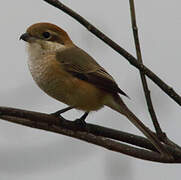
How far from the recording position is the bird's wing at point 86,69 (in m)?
4.28

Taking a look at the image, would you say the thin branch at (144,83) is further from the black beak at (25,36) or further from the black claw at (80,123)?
the black beak at (25,36)

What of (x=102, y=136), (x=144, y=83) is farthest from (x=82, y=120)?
(x=144, y=83)

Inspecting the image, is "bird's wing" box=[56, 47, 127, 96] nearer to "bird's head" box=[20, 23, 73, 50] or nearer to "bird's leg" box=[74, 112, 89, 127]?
"bird's head" box=[20, 23, 73, 50]

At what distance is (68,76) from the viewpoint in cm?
432

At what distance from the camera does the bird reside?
13.7 ft

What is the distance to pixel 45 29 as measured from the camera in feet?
15.1

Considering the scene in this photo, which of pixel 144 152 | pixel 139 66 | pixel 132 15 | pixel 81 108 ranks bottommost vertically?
pixel 144 152

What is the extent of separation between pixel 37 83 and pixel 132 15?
4.75ft

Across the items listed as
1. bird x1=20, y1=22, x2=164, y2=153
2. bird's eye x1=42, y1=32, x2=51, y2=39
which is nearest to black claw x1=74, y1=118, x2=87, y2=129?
bird x1=20, y1=22, x2=164, y2=153

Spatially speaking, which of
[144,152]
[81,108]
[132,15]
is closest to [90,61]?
[81,108]

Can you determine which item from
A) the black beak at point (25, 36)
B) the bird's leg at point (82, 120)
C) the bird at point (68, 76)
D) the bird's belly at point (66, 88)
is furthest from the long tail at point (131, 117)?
the black beak at point (25, 36)

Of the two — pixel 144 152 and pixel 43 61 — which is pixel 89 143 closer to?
pixel 144 152

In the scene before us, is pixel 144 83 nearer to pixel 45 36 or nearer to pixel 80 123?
pixel 80 123

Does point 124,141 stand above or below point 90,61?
below
